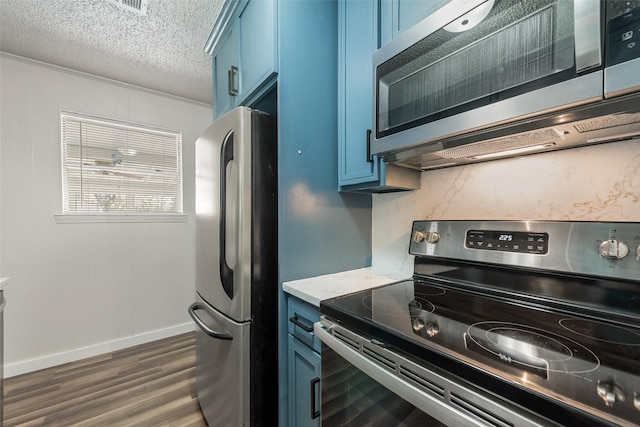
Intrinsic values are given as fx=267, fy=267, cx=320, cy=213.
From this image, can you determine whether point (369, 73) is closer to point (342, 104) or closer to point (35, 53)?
point (342, 104)

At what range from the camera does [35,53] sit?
80.0 inches

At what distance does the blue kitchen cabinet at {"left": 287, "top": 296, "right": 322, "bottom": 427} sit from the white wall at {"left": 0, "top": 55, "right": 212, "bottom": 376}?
2.07 metres

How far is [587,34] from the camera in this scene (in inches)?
22.4

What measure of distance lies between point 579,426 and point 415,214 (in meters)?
1.05

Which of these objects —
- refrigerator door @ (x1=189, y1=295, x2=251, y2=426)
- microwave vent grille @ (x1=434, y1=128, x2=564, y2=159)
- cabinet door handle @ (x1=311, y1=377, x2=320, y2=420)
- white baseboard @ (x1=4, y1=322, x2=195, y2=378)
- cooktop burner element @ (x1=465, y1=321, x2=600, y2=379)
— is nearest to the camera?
cooktop burner element @ (x1=465, y1=321, x2=600, y2=379)

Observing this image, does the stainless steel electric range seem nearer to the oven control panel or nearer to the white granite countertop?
the oven control panel

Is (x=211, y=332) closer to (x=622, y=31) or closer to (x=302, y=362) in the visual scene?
(x=302, y=362)

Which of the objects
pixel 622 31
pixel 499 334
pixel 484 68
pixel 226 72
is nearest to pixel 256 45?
pixel 226 72

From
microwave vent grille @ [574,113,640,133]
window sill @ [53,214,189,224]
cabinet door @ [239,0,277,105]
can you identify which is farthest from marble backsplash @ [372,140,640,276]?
window sill @ [53,214,189,224]

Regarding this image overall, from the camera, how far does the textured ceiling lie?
1612 millimetres

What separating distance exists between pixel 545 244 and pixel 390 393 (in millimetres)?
695

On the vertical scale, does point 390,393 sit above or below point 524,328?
below

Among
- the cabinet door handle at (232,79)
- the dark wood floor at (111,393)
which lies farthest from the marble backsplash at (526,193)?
the dark wood floor at (111,393)

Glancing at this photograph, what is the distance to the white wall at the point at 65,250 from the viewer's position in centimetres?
206
